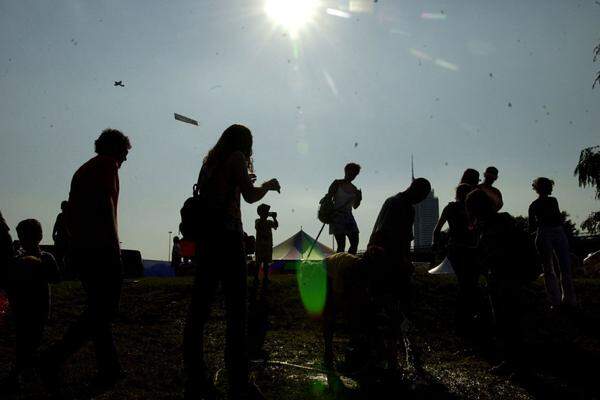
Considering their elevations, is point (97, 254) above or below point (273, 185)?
below

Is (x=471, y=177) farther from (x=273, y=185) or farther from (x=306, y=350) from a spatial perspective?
(x=273, y=185)

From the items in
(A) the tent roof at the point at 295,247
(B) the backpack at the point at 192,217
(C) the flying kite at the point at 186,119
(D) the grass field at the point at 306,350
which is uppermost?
(A) the tent roof at the point at 295,247

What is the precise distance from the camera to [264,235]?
39.1 ft

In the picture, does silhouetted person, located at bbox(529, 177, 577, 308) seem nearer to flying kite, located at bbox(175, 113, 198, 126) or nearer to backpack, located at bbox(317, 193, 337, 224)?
backpack, located at bbox(317, 193, 337, 224)

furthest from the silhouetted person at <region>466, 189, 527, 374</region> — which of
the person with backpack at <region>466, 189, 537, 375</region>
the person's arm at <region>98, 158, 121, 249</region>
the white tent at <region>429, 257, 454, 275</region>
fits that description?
the white tent at <region>429, 257, 454, 275</region>

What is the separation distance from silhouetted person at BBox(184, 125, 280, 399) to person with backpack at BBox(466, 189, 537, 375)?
2582 millimetres

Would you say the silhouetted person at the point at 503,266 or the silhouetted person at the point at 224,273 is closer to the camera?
the silhouetted person at the point at 224,273

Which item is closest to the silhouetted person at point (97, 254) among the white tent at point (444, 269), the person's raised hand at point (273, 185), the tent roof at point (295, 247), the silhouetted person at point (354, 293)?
the person's raised hand at point (273, 185)

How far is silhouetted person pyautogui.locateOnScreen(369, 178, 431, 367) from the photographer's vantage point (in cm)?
504

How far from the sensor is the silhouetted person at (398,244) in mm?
5035

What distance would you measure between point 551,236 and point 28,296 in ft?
23.7

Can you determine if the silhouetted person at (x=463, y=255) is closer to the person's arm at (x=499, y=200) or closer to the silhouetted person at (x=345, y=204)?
the person's arm at (x=499, y=200)

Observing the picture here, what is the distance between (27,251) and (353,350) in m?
3.49

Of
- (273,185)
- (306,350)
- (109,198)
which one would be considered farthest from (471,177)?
(109,198)
